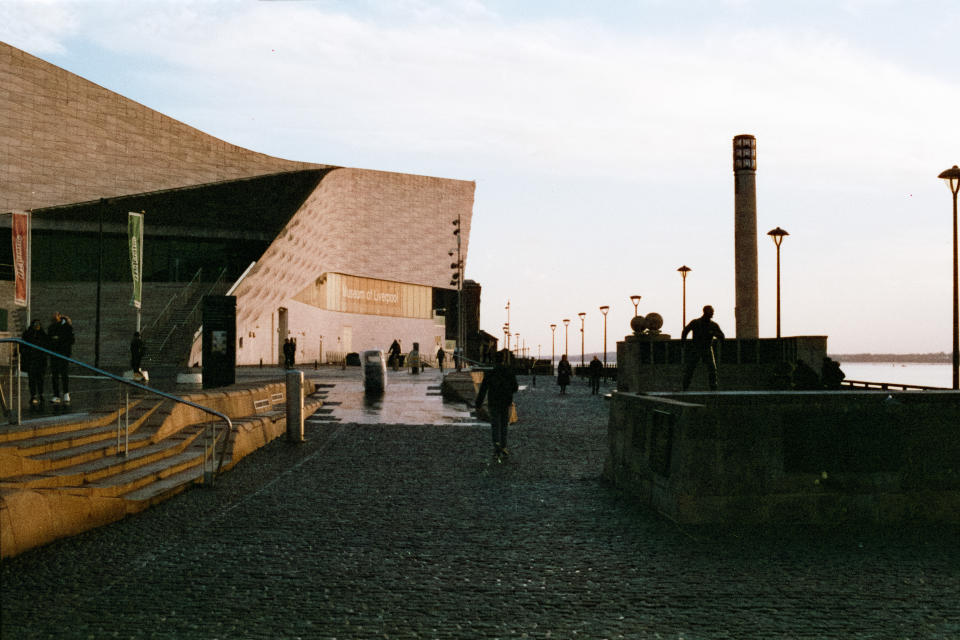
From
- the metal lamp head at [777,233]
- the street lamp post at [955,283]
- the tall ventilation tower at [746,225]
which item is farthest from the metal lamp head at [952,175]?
the tall ventilation tower at [746,225]

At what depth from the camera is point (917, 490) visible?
7.14 meters

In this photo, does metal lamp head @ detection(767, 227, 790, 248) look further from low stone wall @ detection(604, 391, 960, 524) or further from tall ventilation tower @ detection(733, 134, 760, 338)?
low stone wall @ detection(604, 391, 960, 524)

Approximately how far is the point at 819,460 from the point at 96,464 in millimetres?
6949

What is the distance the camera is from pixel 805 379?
20812mm

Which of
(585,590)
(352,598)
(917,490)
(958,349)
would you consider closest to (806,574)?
(585,590)

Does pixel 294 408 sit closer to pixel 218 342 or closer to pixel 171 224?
pixel 218 342

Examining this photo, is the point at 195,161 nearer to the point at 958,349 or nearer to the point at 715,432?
the point at 958,349

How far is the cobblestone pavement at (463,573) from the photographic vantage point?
4570mm

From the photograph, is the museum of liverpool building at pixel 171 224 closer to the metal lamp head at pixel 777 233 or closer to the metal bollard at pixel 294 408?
A: the metal lamp head at pixel 777 233

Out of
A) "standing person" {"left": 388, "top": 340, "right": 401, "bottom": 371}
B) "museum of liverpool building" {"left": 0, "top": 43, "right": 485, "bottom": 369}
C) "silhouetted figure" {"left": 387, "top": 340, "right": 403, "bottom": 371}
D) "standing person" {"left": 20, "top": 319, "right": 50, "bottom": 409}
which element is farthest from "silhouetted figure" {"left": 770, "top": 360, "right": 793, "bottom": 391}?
Answer: "standing person" {"left": 388, "top": 340, "right": 401, "bottom": 371}

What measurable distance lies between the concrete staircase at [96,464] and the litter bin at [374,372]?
41.8ft

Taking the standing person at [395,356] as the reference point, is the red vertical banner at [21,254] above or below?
above

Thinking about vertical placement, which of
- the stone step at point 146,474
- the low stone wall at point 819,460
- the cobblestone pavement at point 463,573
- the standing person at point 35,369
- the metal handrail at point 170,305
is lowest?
the cobblestone pavement at point 463,573

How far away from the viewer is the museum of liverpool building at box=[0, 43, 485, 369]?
47094 millimetres
